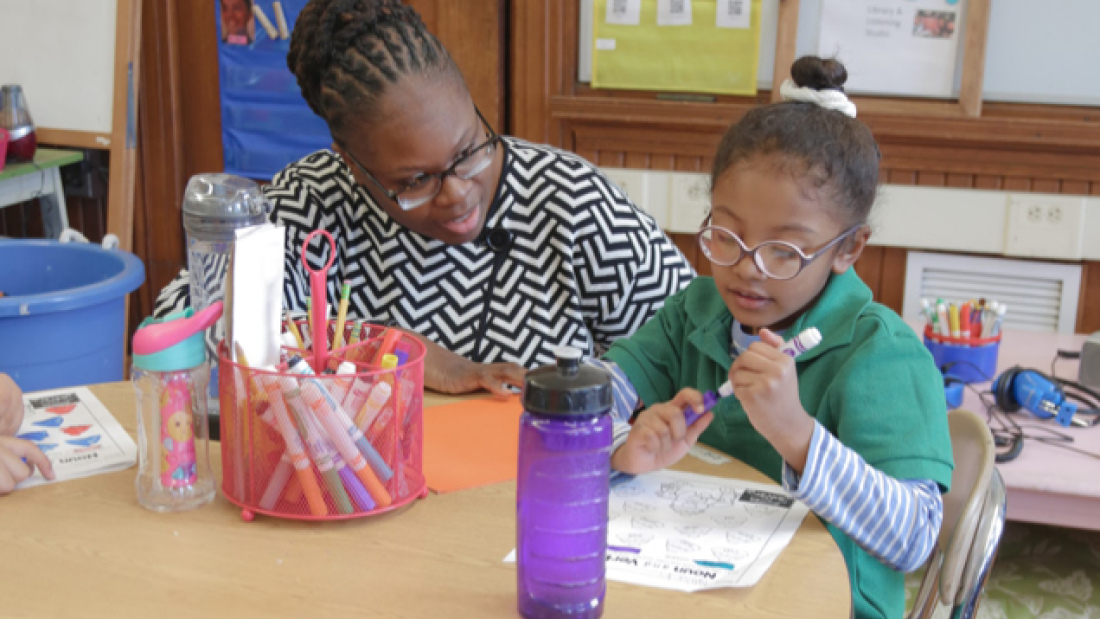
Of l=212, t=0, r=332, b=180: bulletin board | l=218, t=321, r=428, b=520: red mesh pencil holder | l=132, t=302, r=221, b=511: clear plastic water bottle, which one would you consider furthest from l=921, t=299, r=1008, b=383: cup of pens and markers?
l=212, t=0, r=332, b=180: bulletin board

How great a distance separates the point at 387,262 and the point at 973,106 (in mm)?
1647

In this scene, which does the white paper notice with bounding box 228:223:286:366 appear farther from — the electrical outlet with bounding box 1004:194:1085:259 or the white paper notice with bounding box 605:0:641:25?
the electrical outlet with bounding box 1004:194:1085:259

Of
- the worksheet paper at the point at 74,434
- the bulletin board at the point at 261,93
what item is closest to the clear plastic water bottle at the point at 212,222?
the worksheet paper at the point at 74,434

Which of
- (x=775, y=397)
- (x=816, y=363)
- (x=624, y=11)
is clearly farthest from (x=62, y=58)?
(x=775, y=397)

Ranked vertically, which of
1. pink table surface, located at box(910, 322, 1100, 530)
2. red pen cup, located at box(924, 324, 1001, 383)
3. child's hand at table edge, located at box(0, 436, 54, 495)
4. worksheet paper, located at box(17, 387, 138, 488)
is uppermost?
child's hand at table edge, located at box(0, 436, 54, 495)

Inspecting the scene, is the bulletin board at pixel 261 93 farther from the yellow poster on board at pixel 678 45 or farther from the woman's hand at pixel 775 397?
the woman's hand at pixel 775 397

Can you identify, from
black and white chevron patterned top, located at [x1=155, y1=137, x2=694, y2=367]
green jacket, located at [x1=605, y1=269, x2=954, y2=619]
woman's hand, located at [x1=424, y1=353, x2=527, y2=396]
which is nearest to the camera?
green jacket, located at [x1=605, y1=269, x2=954, y2=619]

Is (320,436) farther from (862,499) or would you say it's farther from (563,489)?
(862,499)

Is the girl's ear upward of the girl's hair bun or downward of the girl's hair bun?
downward

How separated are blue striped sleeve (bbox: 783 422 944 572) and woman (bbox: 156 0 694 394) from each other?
0.58 metres

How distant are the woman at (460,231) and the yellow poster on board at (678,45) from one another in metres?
1.25

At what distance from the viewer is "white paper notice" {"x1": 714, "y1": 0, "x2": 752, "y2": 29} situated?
2.78 meters

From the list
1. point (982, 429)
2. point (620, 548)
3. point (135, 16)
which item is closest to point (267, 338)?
point (620, 548)

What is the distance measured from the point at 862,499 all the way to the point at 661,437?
207mm
